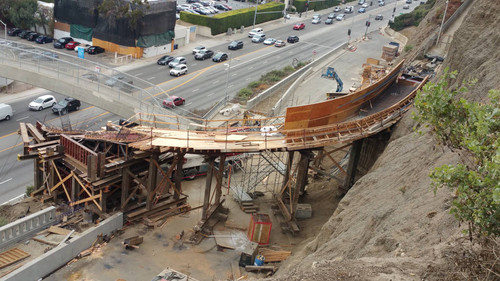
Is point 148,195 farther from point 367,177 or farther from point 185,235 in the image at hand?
point 367,177

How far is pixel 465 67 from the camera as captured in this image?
96.1 ft

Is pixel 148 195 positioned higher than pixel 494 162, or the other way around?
pixel 494 162

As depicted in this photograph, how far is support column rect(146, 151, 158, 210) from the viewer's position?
2816 cm

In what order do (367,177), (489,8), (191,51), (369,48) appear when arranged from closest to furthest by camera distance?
(367,177), (489,8), (191,51), (369,48)

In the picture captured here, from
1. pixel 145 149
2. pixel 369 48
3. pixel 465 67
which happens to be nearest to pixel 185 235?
pixel 145 149

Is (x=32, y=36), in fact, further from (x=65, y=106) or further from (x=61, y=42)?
(x=65, y=106)

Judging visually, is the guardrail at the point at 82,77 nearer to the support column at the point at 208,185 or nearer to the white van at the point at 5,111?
the white van at the point at 5,111

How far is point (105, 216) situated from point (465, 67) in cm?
2208

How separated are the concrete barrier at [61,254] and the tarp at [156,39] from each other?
3970 cm

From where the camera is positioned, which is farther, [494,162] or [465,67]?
[465,67]

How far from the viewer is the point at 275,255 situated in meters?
26.7

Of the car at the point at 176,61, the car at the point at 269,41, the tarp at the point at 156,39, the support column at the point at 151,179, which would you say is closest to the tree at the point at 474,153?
the support column at the point at 151,179

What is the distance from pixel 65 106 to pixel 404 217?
37166 mm

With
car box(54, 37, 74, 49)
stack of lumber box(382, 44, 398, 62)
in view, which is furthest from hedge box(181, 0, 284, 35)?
stack of lumber box(382, 44, 398, 62)
